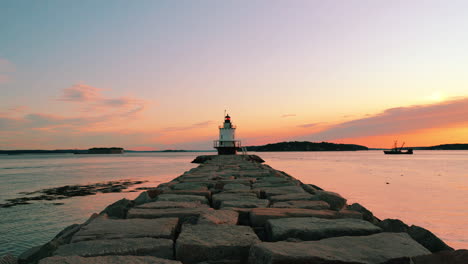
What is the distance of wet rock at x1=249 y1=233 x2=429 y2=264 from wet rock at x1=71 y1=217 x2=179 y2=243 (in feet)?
2.30

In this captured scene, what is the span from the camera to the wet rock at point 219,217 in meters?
2.12

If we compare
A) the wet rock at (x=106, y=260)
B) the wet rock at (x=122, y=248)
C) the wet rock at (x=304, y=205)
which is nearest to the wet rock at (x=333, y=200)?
the wet rock at (x=304, y=205)

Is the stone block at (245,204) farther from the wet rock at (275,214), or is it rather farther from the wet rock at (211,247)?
the wet rock at (211,247)

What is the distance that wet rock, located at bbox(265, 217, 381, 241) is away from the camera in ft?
6.15

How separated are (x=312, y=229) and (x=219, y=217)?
69cm

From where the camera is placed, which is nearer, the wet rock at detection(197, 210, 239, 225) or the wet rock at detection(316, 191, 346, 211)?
the wet rock at detection(197, 210, 239, 225)

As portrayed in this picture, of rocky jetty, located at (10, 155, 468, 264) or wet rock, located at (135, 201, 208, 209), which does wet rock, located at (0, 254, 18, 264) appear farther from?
wet rock, located at (135, 201, 208, 209)

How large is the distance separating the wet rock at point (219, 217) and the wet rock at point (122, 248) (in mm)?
448

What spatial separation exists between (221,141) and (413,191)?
752 inches

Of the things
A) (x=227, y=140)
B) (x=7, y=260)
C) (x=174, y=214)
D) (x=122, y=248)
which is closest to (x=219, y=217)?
(x=174, y=214)

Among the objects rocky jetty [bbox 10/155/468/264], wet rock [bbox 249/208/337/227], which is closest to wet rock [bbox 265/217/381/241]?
rocky jetty [bbox 10/155/468/264]

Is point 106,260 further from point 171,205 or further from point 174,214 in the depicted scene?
point 171,205

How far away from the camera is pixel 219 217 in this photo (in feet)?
7.38

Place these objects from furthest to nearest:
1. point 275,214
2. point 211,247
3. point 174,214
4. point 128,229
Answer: point 174,214 < point 275,214 < point 128,229 < point 211,247
